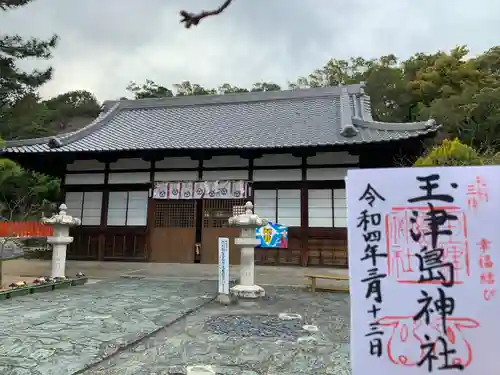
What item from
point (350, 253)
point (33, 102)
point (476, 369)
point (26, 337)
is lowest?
point (26, 337)

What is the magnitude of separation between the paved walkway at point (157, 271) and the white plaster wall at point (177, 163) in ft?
10.5

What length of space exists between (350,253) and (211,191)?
1019 centimetres

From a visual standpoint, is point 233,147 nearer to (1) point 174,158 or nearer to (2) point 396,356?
(1) point 174,158

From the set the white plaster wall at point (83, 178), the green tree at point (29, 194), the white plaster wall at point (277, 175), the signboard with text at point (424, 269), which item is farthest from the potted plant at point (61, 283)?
the green tree at point (29, 194)

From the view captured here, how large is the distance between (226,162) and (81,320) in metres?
8.07

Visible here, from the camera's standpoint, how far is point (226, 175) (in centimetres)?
1255

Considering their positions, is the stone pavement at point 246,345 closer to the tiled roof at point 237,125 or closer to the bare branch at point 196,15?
the bare branch at point 196,15

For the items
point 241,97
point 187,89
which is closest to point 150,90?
point 187,89

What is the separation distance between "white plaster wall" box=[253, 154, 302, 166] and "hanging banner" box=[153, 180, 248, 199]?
0.86 m

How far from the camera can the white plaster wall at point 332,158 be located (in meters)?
11.9

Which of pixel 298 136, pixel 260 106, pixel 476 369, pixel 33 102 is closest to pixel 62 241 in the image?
pixel 298 136

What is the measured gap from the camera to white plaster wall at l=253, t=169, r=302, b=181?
12.2m

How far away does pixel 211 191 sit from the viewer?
40.4 ft

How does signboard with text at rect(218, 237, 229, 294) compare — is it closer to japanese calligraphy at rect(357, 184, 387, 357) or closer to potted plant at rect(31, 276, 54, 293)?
potted plant at rect(31, 276, 54, 293)
